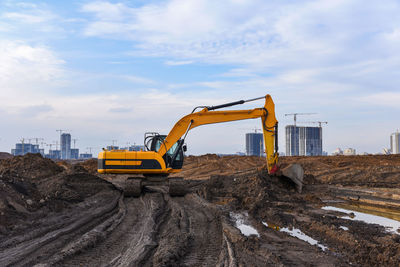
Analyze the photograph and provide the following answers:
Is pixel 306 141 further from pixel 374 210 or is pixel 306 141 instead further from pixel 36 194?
pixel 36 194

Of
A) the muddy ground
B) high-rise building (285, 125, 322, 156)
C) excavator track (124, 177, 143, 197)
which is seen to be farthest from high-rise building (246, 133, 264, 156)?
excavator track (124, 177, 143, 197)

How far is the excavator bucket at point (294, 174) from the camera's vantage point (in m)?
16.2

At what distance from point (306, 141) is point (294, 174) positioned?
108 meters

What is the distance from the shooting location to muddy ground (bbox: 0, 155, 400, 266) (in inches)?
270

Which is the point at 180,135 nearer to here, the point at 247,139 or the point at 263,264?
the point at 263,264

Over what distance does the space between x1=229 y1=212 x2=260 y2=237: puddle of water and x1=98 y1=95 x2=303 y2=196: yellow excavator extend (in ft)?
13.7

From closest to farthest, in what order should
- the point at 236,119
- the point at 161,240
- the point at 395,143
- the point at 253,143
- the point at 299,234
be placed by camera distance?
1. the point at 161,240
2. the point at 299,234
3. the point at 236,119
4. the point at 395,143
5. the point at 253,143

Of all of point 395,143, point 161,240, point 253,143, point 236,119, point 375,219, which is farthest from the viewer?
point 253,143

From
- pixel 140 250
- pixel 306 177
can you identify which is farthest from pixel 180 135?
pixel 140 250

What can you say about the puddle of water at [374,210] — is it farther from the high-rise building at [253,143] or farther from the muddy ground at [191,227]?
the high-rise building at [253,143]

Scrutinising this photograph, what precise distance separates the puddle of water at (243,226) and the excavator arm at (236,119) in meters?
4.09

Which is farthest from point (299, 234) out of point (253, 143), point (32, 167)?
point (253, 143)

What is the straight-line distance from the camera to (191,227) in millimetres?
9719

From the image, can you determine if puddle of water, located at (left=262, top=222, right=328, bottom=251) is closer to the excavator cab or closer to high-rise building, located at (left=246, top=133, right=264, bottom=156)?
the excavator cab
